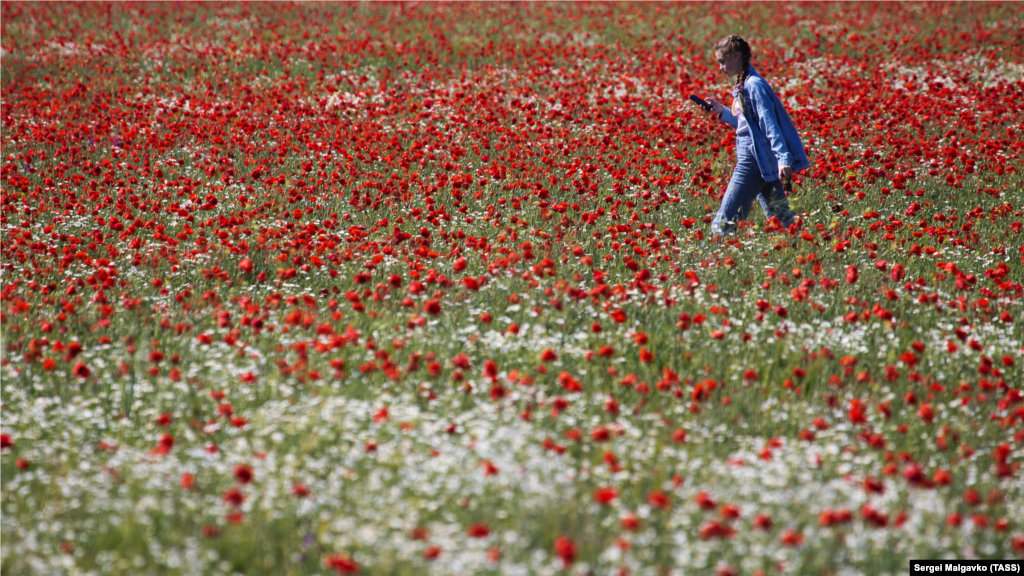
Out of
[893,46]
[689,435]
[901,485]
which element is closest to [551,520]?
[689,435]

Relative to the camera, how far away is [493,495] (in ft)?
11.7

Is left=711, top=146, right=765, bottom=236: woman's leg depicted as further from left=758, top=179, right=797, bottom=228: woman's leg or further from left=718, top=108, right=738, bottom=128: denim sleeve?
left=718, top=108, right=738, bottom=128: denim sleeve

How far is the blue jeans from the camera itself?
23.2ft

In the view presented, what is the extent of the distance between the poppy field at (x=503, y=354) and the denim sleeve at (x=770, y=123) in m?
0.70

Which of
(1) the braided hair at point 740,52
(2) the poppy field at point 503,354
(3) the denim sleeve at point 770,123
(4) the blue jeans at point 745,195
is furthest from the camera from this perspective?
(4) the blue jeans at point 745,195

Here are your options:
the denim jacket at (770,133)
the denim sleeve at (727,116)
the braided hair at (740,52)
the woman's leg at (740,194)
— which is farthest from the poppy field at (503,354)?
the braided hair at (740,52)

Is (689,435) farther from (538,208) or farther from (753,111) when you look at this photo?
(538,208)

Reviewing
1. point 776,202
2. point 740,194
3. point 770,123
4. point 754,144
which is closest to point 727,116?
point 754,144

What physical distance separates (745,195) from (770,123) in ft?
2.36

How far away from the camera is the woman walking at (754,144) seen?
6.73m

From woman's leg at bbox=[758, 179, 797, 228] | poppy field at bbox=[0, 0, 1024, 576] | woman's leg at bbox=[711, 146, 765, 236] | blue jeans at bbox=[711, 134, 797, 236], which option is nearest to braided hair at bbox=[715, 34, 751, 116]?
blue jeans at bbox=[711, 134, 797, 236]

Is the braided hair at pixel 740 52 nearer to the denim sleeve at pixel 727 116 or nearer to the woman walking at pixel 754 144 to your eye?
the woman walking at pixel 754 144

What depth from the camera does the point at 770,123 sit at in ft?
22.0

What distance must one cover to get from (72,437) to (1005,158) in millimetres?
10708
